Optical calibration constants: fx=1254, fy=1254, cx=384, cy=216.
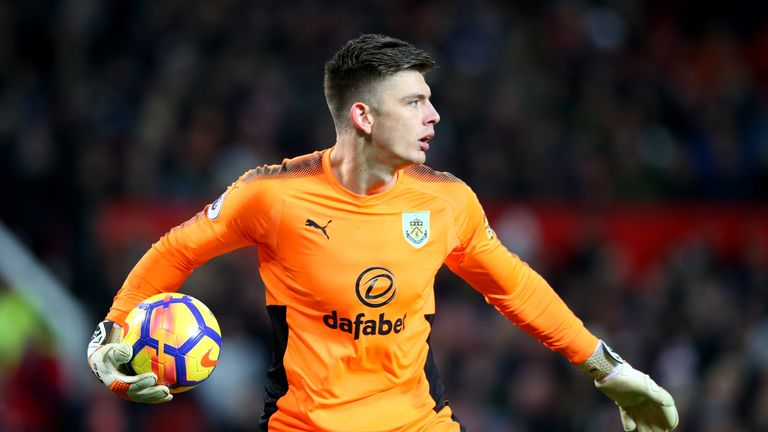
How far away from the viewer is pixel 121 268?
32.3ft

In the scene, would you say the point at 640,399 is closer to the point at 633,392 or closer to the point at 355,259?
the point at 633,392

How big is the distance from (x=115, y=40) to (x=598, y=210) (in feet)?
15.8

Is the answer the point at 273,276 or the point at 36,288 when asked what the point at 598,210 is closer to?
the point at 36,288

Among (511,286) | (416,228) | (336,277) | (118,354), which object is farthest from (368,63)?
(118,354)

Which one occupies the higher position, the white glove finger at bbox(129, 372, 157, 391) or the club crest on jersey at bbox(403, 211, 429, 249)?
the club crest on jersey at bbox(403, 211, 429, 249)

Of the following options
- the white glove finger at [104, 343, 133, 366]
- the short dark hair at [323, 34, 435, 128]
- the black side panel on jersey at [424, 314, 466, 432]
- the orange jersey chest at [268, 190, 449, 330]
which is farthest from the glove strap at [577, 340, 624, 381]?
the white glove finger at [104, 343, 133, 366]

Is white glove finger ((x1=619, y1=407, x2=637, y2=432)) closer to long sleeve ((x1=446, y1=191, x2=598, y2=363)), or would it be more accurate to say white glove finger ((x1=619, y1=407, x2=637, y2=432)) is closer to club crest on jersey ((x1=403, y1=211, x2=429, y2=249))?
long sleeve ((x1=446, y1=191, x2=598, y2=363))

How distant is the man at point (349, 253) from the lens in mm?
4730

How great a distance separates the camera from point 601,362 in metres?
5.22

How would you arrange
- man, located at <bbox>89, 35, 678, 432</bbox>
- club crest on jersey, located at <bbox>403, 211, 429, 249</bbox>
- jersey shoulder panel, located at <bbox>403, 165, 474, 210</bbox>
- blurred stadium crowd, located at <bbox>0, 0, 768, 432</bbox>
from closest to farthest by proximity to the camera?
man, located at <bbox>89, 35, 678, 432</bbox>, club crest on jersey, located at <bbox>403, 211, 429, 249</bbox>, jersey shoulder panel, located at <bbox>403, 165, 474, 210</bbox>, blurred stadium crowd, located at <bbox>0, 0, 768, 432</bbox>

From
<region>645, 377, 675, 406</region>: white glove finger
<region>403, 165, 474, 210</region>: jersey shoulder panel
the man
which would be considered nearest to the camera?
the man

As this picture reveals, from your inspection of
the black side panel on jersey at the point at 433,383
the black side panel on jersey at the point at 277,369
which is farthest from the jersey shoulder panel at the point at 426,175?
the black side panel on jersey at the point at 277,369

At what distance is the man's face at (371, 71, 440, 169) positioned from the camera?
476cm

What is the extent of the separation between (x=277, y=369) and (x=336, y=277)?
1.49ft
